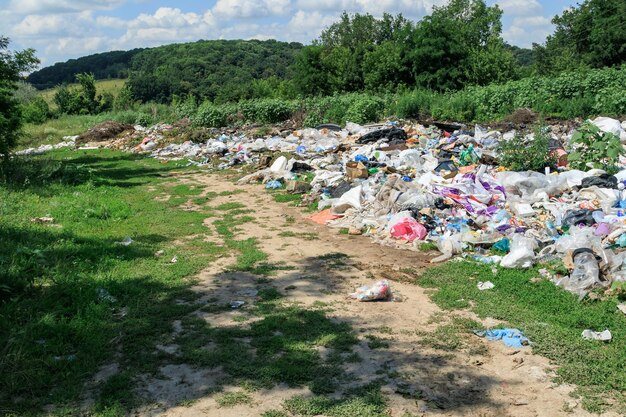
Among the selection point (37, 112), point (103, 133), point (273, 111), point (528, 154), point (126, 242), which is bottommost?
point (126, 242)

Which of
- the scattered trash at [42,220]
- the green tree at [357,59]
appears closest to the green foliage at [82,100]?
the green tree at [357,59]

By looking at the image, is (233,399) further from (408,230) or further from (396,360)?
(408,230)

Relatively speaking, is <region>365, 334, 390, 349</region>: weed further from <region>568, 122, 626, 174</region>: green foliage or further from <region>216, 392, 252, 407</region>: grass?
<region>568, 122, 626, 174</region>: green foliage

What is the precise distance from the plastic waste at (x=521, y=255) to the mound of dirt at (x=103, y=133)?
22.8 meters

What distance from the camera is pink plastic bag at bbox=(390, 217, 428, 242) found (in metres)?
6.64

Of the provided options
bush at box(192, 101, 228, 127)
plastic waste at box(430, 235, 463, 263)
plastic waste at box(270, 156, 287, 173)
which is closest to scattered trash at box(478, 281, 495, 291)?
plastic waste at box(430, 235, 463, 263)

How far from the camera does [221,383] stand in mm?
3396

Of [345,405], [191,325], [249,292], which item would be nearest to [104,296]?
[191,325]

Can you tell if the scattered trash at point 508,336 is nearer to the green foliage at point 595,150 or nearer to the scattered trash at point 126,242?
the scattered trash at point 126,242

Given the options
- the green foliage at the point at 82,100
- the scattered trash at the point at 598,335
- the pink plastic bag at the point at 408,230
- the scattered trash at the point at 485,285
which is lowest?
the scattered trash at the point at 598,335

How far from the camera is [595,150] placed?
813 centimetres

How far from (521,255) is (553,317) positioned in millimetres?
1203

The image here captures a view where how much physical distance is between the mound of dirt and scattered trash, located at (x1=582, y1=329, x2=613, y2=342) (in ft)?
79.6

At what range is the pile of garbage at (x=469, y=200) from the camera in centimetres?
542
